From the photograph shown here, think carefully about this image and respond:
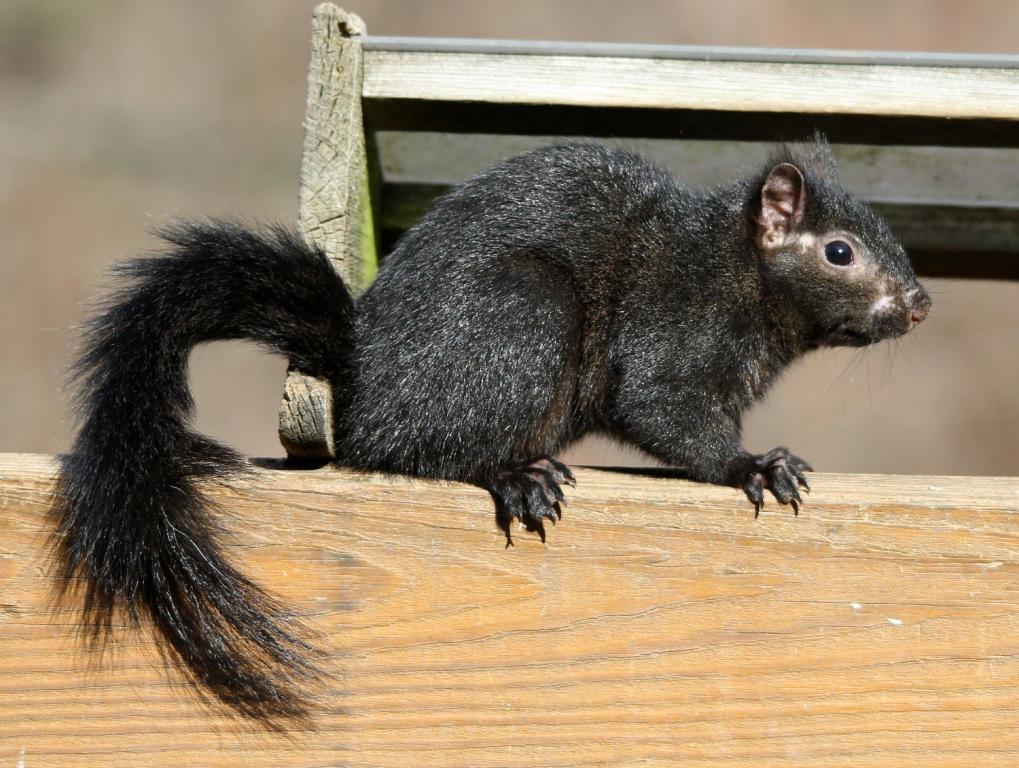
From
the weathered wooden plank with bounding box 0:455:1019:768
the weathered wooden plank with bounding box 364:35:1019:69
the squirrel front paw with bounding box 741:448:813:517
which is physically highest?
the weathered wooden plank with bounding box 364:35:1019:69

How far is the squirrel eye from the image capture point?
314 centimetres

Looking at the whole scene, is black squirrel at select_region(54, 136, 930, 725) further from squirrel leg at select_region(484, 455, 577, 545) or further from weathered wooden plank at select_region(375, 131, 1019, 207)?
weathered wooden plank at select_region(375, 131, 1019, 207)

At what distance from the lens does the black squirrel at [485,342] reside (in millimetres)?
2252

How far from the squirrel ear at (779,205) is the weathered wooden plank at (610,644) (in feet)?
3.37

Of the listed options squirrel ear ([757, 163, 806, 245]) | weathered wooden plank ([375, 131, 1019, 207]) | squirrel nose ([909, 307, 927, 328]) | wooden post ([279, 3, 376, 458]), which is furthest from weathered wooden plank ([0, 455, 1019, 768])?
weathered wooden plank ([375, 131, 1019, 207])

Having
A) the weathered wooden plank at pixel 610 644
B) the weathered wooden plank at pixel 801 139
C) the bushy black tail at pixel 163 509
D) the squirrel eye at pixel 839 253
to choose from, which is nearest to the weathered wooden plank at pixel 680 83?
the weathered wooden plank at pixel 801 139

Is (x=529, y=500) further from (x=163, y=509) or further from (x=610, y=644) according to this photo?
(x=163, y=509)

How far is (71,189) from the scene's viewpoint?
21.3 feet

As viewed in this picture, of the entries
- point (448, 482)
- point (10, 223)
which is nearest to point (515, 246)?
point (448, 482)

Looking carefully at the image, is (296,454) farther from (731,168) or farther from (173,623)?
(731,168)

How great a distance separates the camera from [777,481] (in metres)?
2.37

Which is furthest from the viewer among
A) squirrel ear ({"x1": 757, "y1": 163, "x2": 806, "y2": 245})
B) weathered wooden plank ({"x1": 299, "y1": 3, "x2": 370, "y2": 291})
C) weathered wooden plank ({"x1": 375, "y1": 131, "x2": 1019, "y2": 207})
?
weathered wooden plank ({"x1": 375, "y1": 131, "x2": 1019, "y2": 207})

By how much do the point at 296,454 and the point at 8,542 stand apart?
576 millimetres

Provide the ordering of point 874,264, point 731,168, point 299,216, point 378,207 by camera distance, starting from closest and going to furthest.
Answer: point 299,216, point 874,264, point 378,207, point 731,168
